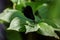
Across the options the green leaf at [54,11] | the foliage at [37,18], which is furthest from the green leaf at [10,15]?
the green leaf at [54,11]

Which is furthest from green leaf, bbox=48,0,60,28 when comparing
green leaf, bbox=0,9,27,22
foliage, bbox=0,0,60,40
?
green leaf, bbox=0,9,27,22

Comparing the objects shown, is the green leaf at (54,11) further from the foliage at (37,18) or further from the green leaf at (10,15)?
the green leaf at (10,15)

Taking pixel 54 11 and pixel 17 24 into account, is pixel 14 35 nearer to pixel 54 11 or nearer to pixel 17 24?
pixel 17 24

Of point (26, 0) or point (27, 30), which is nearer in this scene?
point (27, 30)

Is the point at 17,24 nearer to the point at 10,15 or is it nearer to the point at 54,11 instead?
the point at 10,15

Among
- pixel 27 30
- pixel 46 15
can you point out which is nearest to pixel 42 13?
pixel 46 15

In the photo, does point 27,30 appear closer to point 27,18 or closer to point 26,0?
point 27,18

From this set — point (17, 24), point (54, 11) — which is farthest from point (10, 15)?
point (54, 11)
